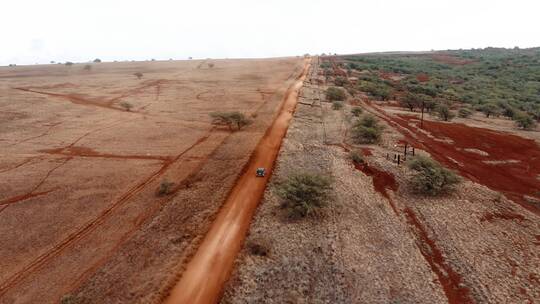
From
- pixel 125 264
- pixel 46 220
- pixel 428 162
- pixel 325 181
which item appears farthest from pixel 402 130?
pixel 46 220

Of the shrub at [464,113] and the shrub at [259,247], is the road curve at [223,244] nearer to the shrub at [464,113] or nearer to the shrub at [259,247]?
the shrub at [259,247]

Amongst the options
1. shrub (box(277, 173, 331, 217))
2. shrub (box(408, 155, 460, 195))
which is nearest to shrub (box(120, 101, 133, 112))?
shrub (box(277, 173, 331, 217))

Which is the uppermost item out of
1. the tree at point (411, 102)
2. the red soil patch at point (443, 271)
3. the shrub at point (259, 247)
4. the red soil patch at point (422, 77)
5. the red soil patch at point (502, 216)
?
the red soil patch at point (422, 77)

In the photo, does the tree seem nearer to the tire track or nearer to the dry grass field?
the dry grass field

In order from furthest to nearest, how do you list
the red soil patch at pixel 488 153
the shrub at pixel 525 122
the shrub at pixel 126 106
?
the shrub at pixel 126 106 < the shrub at pixel 525 122 < the red soil patch at pixel 488 153

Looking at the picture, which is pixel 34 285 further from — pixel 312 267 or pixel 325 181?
pixel 325 181

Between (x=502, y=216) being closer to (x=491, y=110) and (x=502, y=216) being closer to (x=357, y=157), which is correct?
(x=357, y=157)

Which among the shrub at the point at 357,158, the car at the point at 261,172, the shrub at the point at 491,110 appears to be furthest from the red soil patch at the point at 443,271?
the shrub at the point at 491,110
